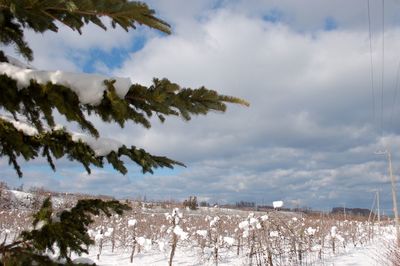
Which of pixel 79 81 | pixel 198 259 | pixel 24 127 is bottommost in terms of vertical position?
pixel 198 259

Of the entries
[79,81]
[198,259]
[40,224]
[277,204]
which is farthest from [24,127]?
[198,259]

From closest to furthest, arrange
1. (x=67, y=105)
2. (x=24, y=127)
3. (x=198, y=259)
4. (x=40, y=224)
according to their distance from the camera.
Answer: (x=67, y=105) → (x=40, y=224) → (x=24, y=127) → (x=198, y=259)

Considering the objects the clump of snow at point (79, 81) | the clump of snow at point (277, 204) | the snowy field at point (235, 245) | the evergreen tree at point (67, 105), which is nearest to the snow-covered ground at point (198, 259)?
the snowy field at point (235, 245)

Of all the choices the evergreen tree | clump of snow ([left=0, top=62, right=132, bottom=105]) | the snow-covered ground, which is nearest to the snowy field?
the snow-covered ground

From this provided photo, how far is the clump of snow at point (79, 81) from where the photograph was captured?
72.3 inches

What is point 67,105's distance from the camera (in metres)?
1.84

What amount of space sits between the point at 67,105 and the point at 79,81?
0.40ft

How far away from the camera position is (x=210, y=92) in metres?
2.06

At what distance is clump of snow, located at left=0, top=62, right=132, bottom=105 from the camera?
1835 millimetres

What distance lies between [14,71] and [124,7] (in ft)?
2.00

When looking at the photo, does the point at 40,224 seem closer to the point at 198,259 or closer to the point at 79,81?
the point at 79,81

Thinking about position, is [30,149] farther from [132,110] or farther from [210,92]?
[210,92]

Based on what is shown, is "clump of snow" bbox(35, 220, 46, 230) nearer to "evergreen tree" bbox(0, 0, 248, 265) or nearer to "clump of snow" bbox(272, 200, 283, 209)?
"evergreen tree" bbox(0, 0, 248, 265)

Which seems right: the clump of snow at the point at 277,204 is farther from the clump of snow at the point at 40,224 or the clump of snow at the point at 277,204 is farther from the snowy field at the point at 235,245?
the clump of snow at the point at 40,224
